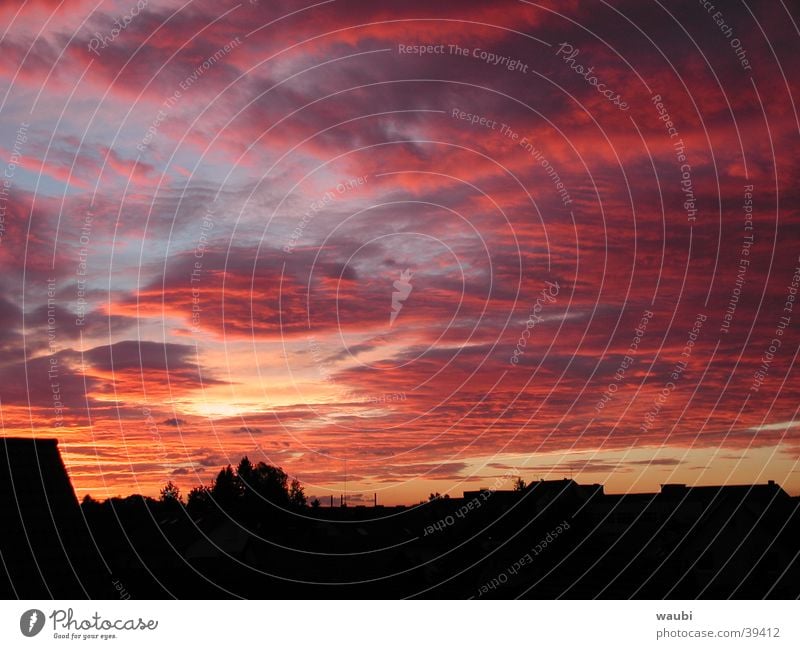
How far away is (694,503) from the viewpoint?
197ft

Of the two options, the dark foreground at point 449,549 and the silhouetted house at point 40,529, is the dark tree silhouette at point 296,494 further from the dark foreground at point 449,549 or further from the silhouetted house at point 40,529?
the silhouetted house at point 40,529

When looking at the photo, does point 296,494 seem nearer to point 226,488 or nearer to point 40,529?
point 226,488

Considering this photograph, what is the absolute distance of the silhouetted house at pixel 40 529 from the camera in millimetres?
24719

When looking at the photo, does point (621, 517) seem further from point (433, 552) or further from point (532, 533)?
point (433, 552)

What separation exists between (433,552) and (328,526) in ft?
23.3
